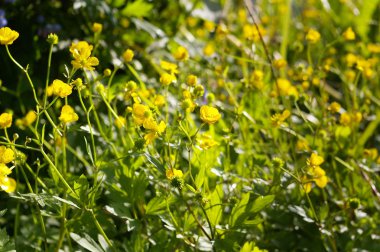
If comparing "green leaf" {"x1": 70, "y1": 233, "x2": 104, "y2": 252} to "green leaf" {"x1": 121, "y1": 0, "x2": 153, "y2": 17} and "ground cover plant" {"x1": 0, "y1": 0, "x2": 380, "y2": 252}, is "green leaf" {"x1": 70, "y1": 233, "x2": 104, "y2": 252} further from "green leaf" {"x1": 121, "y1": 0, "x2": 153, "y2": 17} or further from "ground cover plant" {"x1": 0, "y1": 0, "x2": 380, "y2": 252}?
"green leaf" {"x1": 121, "y1": 0, "x2": 153, "y2": 17}

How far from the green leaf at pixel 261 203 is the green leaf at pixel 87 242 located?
1.00ft

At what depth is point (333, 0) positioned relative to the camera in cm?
278

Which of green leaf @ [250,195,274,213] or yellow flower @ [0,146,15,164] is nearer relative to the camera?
yellow flower @ [0,146,15,164]

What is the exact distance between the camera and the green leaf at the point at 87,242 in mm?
1146

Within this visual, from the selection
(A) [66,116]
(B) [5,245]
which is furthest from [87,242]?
(A) [66,116]

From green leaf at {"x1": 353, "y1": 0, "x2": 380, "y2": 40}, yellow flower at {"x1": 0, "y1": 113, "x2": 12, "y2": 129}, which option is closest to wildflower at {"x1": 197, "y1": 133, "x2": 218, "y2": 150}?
yellow flower at {"x1": 0, "y1": 113, "x2": 12, "y2": 129}

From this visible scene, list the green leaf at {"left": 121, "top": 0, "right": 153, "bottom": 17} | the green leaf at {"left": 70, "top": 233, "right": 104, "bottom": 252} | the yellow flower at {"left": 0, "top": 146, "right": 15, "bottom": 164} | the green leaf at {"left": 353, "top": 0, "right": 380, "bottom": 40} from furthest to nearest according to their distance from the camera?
the green leaf at {"left": 353, "top": 0, "right": 380, "bottom": 40} → the green leaf at {"left": 121, "top": 0, "right": 153, "bottom": 17} → the green leaf at {"left": 70, "top": 233, "right": 104, "bottom": 252} → the yellow flower at {"left": 0, "top": 146, "right": 15, "bottom": 164}

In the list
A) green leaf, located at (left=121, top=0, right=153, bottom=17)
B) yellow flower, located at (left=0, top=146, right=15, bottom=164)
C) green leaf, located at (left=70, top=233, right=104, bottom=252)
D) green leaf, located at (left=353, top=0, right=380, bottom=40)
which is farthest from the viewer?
green leaf, located at (left=353, top=0, right=380, bottom=40)

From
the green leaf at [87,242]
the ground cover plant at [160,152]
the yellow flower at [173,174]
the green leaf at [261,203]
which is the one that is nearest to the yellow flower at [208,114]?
the ground cover plant at [160,152]

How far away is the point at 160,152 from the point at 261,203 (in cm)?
31

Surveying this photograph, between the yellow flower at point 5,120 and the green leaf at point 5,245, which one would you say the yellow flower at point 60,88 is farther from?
the green leaf at point 5,245

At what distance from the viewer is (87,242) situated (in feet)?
3.84

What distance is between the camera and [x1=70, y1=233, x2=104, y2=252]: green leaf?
1146 mm

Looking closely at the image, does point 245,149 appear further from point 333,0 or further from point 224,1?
point 333,0
